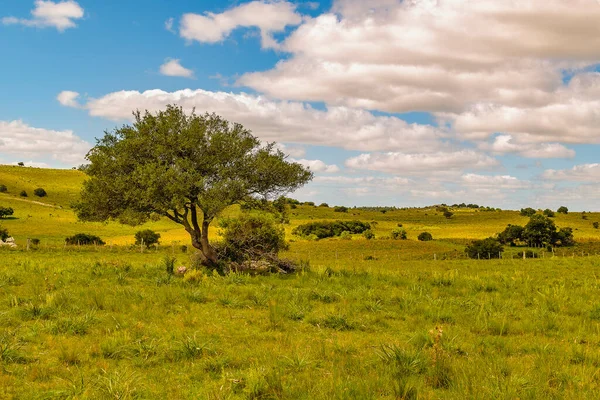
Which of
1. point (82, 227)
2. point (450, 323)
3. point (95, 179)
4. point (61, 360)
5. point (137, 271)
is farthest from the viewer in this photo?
point (82, 227)

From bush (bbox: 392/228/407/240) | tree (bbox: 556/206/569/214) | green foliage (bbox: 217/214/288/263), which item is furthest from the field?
tree (bbox: 556/206/569/214)

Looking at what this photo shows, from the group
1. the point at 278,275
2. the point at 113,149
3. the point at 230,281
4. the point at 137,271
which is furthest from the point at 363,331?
the point at 113,149

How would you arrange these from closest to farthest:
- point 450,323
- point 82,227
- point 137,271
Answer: point 450,323, point 137,271, point 82,227

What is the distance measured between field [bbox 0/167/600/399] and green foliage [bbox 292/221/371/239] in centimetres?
7681

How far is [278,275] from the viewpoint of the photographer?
77.7 feet

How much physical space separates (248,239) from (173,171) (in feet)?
19.8

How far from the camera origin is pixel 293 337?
1087cm

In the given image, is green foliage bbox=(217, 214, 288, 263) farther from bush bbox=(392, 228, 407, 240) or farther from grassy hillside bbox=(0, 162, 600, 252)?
bush bbox=(392, 228, 407, 240)

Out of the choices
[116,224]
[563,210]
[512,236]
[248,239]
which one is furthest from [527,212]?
[248,239]

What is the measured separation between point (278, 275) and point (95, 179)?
12243mm

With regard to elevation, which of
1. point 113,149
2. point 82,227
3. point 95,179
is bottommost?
point 82,227

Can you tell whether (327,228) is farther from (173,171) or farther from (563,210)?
(563,210)

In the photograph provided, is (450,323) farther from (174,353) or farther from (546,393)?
(174,353)

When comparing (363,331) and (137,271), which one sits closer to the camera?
(363,331)
